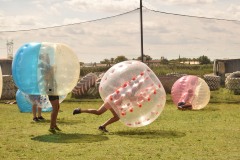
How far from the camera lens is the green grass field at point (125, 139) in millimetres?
7473

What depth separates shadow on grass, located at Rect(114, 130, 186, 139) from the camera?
9.46 meters

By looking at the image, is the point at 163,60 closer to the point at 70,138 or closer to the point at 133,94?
the point at 133,94

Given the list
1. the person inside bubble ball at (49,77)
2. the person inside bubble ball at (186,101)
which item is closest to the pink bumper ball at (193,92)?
the person inside bubble ball at (186,101)

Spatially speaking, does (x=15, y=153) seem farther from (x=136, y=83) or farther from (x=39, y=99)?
(x=39, y=99)

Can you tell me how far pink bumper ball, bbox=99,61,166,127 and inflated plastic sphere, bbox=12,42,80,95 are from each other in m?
0.91

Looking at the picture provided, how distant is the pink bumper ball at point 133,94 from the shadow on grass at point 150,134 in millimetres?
231

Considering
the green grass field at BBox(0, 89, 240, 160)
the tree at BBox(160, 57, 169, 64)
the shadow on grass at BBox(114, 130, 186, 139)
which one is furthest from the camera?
the tree at BBox(160, 57, 169, 64)

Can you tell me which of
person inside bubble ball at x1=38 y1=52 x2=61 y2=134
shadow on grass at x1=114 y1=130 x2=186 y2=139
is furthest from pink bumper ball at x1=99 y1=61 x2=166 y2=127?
person inside bubble ball at x1=38 y1=52 x2=61 y2=134

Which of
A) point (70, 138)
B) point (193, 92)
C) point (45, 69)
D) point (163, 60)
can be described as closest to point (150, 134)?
point (70, 138)

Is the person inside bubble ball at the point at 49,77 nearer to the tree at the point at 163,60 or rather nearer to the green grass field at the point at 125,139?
the green grass field at the point at 125,139

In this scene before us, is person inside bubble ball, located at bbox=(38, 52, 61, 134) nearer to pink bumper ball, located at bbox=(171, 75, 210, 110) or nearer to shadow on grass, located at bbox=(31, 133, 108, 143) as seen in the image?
shadow on grass, located at bbox=(31, 133, 108, 143)

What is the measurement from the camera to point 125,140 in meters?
8.91

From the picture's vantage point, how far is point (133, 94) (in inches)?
380

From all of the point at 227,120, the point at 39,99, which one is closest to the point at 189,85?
the point at 227,120
